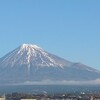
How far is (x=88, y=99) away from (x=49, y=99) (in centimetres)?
874

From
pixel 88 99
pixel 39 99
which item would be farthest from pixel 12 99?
pixel 88 99

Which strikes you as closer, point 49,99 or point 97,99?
point 97,99

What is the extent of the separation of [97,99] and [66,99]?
26.0 ft

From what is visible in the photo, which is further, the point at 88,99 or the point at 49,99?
the point at 49,99

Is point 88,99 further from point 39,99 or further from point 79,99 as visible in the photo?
point 39,99

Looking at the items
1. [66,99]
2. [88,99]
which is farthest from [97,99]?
[66,99]

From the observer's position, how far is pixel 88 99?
94.2 meters

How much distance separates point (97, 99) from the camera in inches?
3740

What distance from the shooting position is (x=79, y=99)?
313 feet

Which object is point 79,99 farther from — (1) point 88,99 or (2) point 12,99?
(2) point 12,99

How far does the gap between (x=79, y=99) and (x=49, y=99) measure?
23.0 feet

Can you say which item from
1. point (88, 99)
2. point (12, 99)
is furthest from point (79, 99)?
point (12, 99)

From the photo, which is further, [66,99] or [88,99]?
[66,99]

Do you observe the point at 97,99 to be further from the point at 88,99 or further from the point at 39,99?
the point at 39,99
